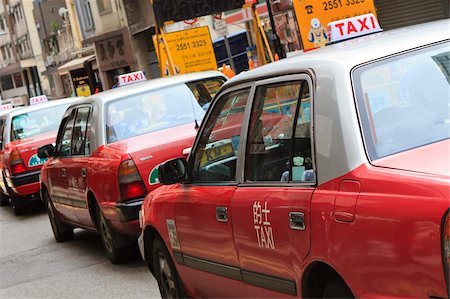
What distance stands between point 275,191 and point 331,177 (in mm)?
483

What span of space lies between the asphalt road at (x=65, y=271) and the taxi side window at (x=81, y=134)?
1.21 metres

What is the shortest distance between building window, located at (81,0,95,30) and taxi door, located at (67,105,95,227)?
100 ft

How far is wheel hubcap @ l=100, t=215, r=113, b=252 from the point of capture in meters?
8.02

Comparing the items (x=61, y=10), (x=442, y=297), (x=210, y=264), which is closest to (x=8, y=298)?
(x=210, y=264)

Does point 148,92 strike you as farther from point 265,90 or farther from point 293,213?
point 293,213

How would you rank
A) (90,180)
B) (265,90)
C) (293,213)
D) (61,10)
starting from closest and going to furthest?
1. (293,213)
2. (265,90)
3. (90,180)
4. (61,10)

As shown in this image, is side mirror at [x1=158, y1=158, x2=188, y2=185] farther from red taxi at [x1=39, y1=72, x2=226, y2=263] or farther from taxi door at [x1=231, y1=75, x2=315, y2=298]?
red taxi at [x1=39, y1=72, x2=226, y2=263]

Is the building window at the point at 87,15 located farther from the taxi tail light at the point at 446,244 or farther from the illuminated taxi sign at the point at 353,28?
the taxi tail light at the point at 446,244

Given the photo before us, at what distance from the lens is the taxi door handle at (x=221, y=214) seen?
4410 mm

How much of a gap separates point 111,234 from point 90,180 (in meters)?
0.59

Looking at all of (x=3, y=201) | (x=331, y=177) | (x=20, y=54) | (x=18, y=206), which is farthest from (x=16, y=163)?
(x=20, y=54)

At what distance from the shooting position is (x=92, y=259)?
29.5 ft

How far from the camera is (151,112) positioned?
8258 mm

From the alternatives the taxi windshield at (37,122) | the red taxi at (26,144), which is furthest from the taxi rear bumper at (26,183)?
the taxi windshield at (37,122)
